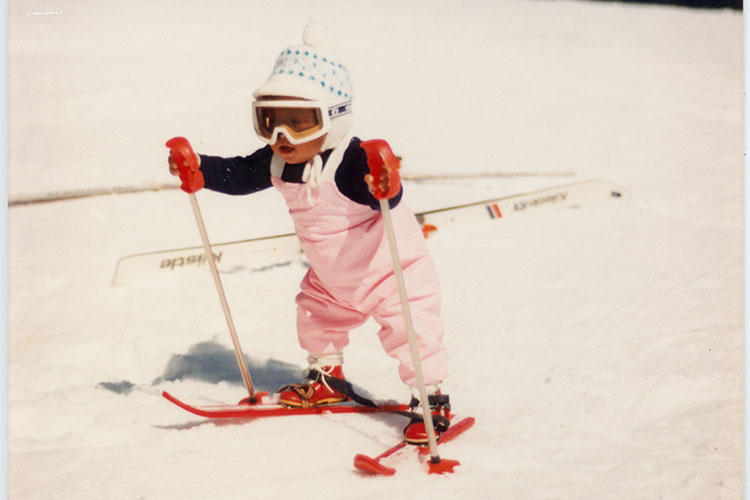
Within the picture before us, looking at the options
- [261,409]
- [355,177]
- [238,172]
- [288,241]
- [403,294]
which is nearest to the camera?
[403,294]

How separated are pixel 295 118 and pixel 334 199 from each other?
0.71ft

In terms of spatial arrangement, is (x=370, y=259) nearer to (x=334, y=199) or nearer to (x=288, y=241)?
(x=334, y=199)

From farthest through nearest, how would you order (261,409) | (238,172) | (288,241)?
(288,241), (261,409), (238,172)

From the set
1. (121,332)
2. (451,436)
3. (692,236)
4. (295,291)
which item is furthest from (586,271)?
(121,332)

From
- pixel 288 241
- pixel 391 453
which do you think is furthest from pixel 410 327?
pixel 288 241

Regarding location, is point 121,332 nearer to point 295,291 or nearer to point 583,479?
point 295,291

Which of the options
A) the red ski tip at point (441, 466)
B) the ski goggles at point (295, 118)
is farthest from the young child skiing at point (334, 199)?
the red ski tip at point (441, 466)

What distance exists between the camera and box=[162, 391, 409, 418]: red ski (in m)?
2.28

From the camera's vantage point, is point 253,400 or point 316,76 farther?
point 253,400

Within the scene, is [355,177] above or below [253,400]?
above

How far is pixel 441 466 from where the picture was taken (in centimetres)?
204

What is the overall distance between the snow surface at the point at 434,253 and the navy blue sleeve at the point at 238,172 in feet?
1.98

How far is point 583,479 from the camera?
2.04 meters

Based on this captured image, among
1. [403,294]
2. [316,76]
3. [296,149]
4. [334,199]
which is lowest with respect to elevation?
[403,294]
